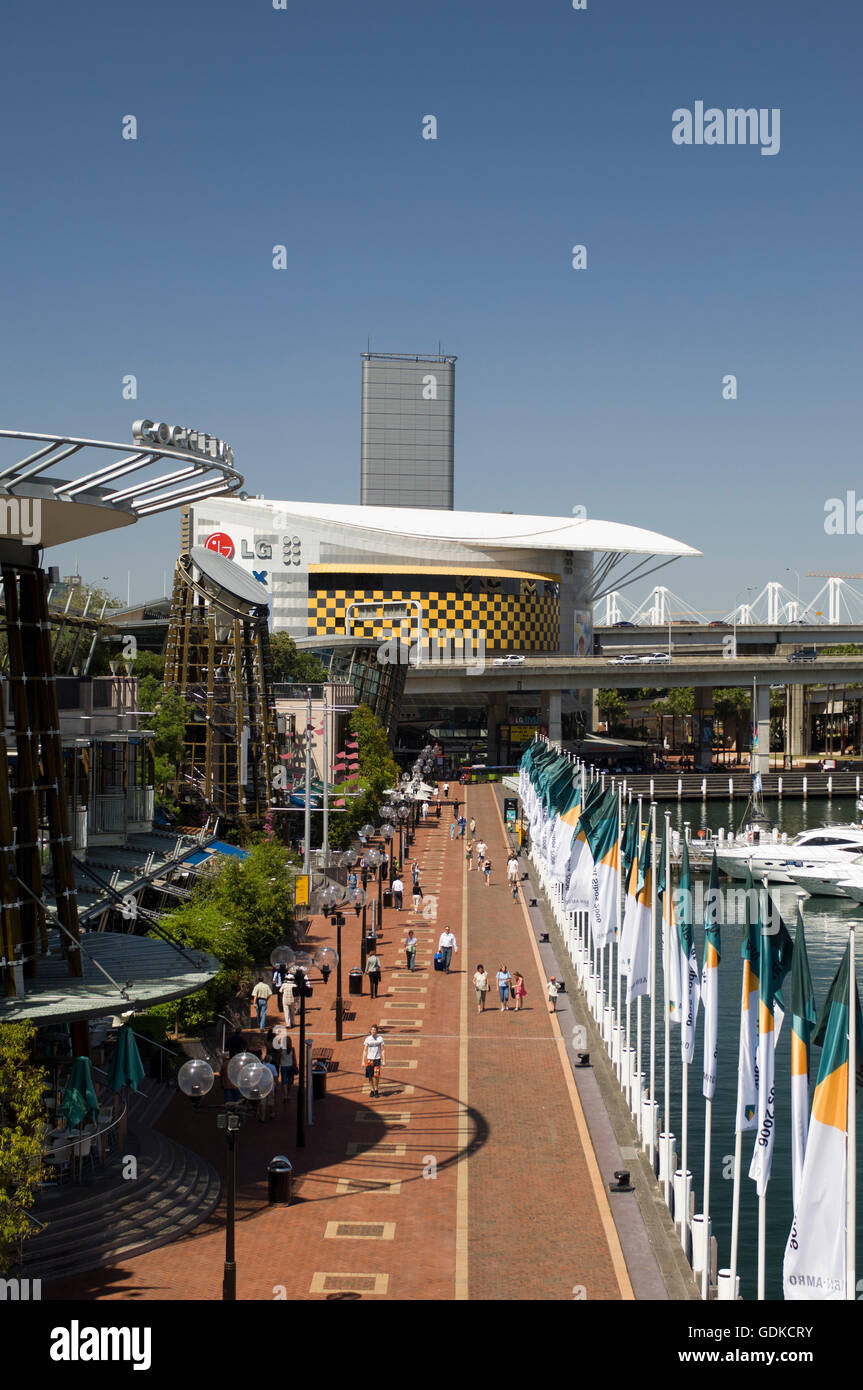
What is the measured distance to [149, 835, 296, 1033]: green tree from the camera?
26.1 metres

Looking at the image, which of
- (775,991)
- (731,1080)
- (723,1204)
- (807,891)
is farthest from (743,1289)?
(807,891)

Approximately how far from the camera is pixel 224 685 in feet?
174

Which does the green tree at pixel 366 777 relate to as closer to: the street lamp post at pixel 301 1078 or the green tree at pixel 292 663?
the green tree at pixel 292 663

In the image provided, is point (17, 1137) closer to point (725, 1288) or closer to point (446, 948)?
point (725, 1288)

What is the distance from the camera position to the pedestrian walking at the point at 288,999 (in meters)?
30.0

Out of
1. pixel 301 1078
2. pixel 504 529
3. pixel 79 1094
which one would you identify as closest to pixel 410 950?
pixel 301 1078

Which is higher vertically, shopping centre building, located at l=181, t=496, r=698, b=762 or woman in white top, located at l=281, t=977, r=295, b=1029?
shopping centre building, located at l=181, t=496, r=698, b=762

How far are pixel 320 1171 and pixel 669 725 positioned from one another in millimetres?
151661

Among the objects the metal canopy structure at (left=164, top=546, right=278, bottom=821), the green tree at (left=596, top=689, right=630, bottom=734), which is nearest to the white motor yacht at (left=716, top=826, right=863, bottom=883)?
the metal canopy structure at (left=164, top=546, right=278, bottom=821)

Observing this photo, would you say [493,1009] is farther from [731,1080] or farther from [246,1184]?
[246,1184]

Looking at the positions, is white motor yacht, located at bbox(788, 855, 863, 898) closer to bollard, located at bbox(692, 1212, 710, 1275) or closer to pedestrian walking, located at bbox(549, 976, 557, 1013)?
pedestrian walking, located at bbox(549, 976, 557, 1013)

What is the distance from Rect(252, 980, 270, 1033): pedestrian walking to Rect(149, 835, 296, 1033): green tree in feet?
1.36

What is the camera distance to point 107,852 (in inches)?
1281

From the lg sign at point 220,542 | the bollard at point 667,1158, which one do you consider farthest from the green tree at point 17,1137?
the lg sign at point 220,542
